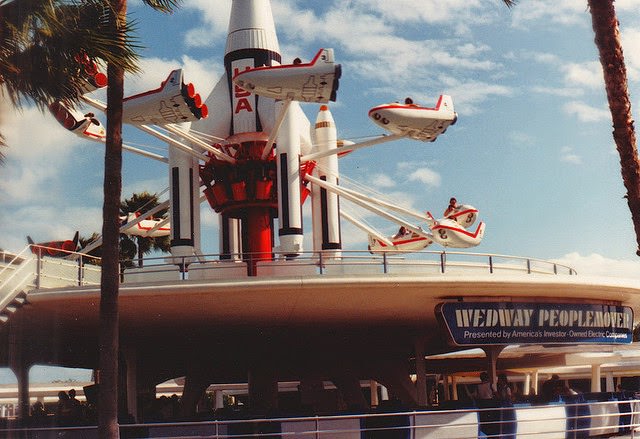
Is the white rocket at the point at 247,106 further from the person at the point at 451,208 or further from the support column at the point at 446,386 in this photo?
the support column at the point at 446,386

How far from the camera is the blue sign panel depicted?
83.6 feet

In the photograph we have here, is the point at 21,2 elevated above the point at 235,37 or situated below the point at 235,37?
below

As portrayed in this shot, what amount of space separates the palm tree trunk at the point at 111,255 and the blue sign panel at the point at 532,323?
38.8 ft

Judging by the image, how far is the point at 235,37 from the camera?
3559 centimetres

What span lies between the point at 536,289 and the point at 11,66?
55.0 feet

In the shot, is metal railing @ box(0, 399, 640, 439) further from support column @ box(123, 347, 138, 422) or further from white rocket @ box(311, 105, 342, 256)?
white rocket @ box(311, 105, 342, 256)

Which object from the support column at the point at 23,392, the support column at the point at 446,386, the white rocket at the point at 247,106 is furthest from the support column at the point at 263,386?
the support column at the point at 446,386

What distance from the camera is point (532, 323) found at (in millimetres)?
26703

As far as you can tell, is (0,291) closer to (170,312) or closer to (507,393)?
(170,312)

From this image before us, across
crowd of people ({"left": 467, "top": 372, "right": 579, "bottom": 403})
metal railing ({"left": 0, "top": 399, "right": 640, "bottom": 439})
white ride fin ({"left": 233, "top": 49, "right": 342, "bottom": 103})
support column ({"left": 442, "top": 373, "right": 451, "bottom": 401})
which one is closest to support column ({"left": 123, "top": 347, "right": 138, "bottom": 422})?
metal railing ({"left": 0, "top": 399, "right": 640, "bottom": 439})

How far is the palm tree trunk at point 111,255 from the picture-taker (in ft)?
52.5

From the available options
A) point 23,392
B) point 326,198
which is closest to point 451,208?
point 326,198

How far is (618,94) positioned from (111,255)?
10.3 m

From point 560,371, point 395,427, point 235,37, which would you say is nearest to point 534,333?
point 395,427
